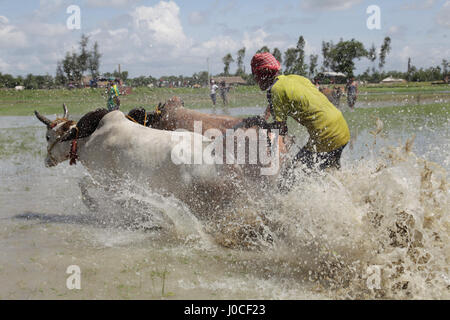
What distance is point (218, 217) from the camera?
17.2ft

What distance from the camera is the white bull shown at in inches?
202

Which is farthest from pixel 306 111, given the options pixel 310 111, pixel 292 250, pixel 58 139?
pixel 58 139

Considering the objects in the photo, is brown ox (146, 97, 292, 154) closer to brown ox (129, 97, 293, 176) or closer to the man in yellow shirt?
brown ox (129, 97, 293, 176)

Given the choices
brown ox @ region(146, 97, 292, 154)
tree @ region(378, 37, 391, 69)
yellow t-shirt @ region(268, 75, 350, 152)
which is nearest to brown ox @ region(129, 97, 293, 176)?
brown ox @ region(146, 97, 292, 154)

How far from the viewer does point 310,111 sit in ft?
14.7

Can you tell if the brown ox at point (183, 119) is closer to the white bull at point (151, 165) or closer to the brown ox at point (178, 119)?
the brown ox at point (178, 119)

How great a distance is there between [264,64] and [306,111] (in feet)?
2.06

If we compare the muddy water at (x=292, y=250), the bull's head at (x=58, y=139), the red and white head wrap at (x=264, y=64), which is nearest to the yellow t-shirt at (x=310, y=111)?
the red and white head wrap at (x=264, y=64)

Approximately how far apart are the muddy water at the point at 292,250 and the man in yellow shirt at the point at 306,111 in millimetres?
227

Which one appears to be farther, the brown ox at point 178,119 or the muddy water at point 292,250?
the brown ox at point 178,119

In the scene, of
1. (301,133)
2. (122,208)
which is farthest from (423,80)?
(122,208)

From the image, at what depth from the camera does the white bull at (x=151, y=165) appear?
5.12 meters

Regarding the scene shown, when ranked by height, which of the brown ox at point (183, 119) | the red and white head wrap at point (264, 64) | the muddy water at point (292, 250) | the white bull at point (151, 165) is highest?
the red and white head wrap at point (264, 64)

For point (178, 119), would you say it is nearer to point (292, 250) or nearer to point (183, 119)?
point (183, 119)
